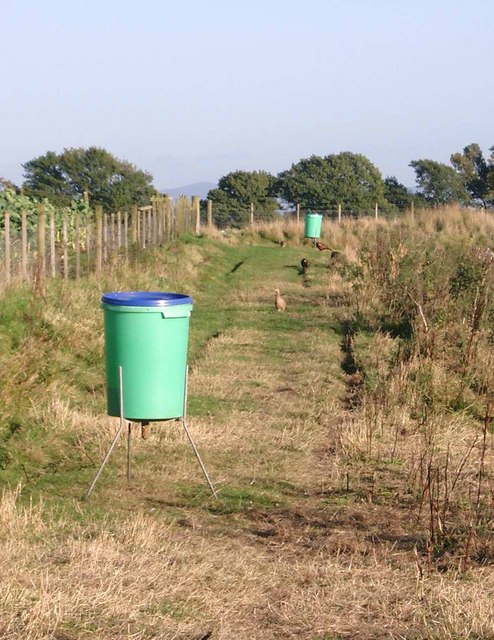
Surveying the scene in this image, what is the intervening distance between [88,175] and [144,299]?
57469 mm

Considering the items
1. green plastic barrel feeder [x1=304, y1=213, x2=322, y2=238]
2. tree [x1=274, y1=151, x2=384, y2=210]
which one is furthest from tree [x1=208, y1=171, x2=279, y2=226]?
green plastic barrel feeder [x1=304, y1=213, x2=322, y2=238]

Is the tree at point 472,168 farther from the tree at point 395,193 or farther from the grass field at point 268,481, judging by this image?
the grass field at point 268,481

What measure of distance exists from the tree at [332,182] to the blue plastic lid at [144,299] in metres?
55.5

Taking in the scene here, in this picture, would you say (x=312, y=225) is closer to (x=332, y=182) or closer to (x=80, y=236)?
(x=80, y=236)

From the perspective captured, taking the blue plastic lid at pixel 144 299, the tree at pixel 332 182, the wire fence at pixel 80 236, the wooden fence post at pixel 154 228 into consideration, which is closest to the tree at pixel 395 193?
the tree at pixel 332 182

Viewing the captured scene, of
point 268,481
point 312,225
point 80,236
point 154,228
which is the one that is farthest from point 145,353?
point 312,225

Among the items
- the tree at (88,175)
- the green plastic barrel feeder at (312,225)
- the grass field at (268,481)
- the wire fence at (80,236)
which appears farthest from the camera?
the tree at (88,175)

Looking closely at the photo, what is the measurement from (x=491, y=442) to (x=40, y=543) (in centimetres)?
479

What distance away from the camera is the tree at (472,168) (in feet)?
→ 212

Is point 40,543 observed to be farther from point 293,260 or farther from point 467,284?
point 293,260

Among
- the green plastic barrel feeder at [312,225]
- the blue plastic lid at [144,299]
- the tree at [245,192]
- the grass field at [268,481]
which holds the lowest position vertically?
the grass field at [268,481]

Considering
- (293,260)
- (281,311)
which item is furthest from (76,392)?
(293,260)

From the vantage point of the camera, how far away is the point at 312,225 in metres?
33.7

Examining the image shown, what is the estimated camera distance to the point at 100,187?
206 feet
